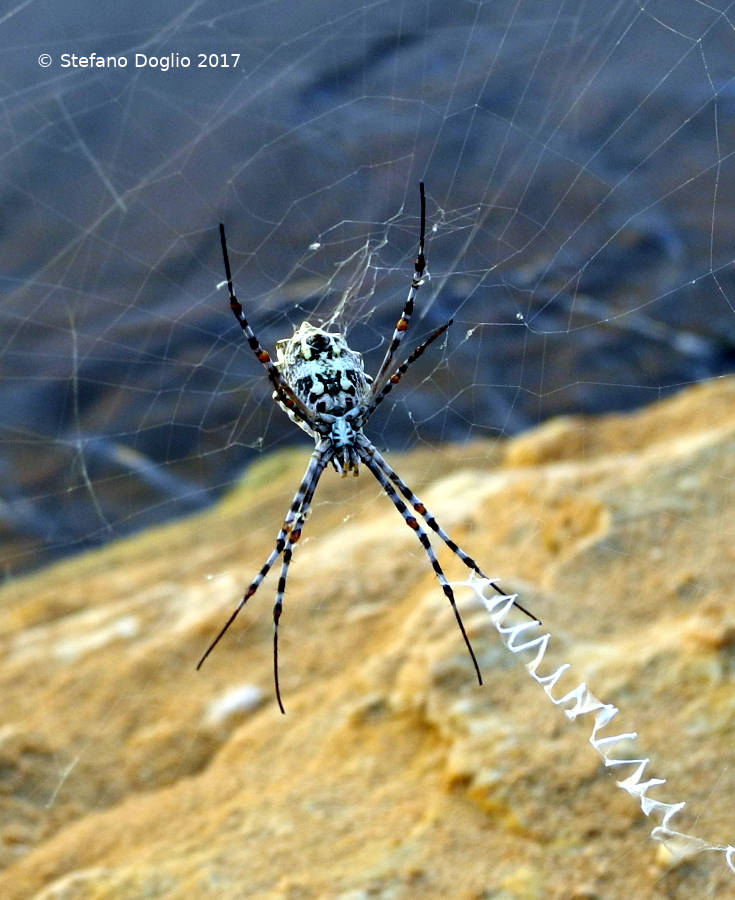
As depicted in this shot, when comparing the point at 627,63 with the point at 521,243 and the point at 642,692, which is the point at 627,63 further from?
the point at 642,692

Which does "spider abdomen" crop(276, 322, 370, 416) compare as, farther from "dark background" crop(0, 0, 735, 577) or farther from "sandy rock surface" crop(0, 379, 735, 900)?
"dark background" crop(0, 0, 735, 577)

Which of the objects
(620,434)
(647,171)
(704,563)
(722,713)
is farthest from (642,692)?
(647,171)

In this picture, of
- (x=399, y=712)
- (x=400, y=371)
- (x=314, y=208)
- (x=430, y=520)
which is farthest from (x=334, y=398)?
(x=314, y=208)

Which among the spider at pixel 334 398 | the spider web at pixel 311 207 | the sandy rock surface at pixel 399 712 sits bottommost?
the sandy rock surface at pixel 399 712

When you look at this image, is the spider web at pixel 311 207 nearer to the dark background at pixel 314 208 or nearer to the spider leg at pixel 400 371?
the dark background at pixel 314 208

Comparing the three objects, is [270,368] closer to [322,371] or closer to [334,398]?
[322,371]

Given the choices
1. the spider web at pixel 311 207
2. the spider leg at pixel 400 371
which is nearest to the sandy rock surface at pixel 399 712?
the spider leg at pixel 400 371

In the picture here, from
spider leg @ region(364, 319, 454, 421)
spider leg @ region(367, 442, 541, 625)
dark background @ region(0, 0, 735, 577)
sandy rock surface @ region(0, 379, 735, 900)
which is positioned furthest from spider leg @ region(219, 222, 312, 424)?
dark background @ region(0, 0, 735, 577)
